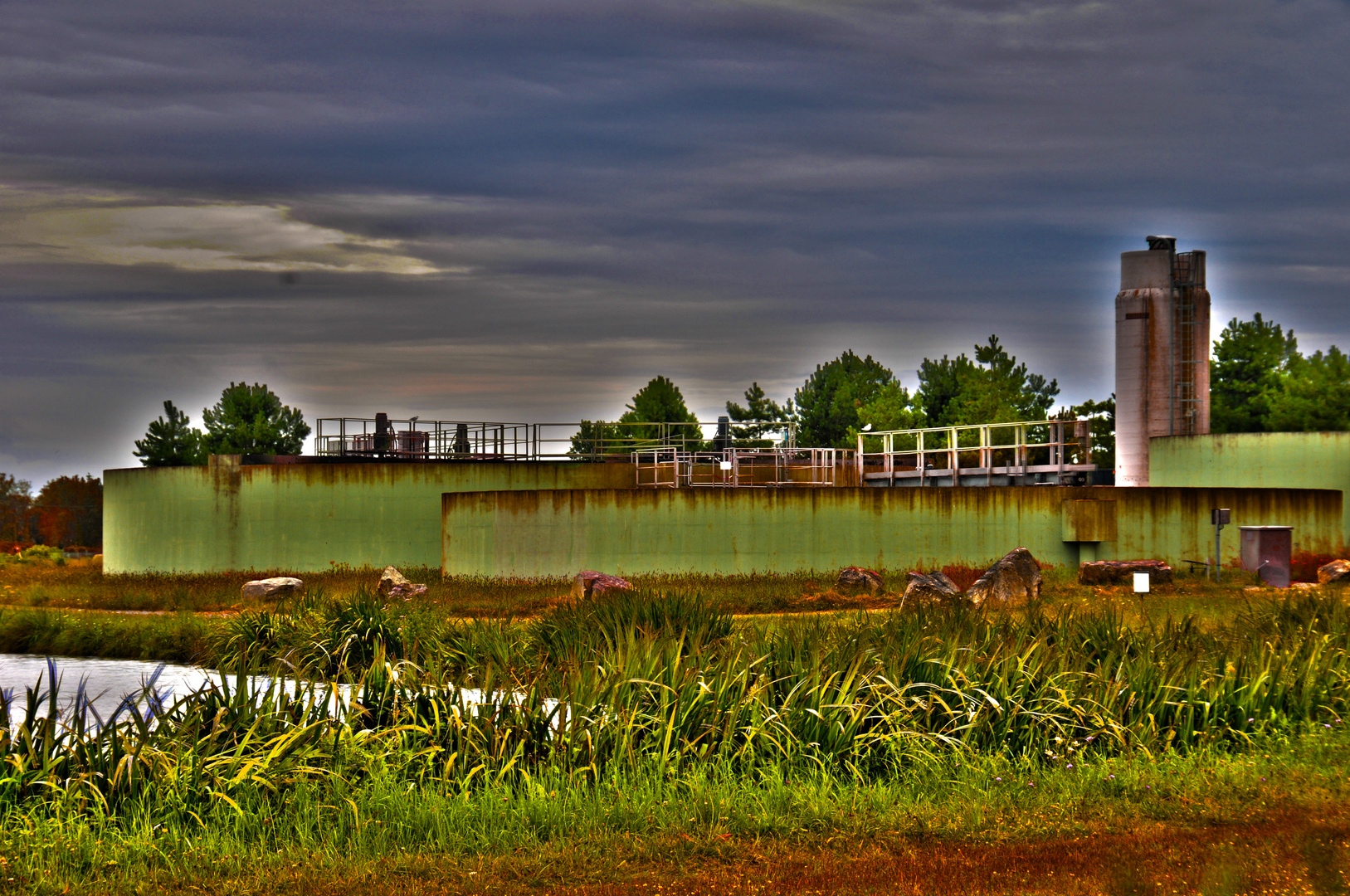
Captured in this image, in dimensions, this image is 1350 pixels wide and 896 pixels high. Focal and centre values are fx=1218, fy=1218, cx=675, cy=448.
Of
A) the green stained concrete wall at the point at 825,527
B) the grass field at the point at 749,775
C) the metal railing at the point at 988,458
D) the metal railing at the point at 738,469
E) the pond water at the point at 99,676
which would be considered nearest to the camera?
the grass field at the point at 749,775

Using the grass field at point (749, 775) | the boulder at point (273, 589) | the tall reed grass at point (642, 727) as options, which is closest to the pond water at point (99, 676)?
the boulder at point (273, 589)

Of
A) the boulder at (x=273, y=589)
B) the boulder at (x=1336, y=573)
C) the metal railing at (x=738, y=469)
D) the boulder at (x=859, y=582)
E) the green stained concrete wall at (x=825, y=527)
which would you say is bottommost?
the boulder at (x=273, y=589)

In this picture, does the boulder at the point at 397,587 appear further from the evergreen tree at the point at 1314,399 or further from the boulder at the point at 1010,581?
the evergreen tree at the point at 1314,399

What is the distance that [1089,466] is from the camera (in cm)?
3831

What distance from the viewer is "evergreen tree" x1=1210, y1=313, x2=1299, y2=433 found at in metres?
69.1

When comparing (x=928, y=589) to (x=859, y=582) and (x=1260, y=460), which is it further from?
(x=1260, y=460)

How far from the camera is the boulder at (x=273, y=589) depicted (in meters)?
30.0

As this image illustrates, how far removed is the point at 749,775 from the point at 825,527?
76.2ft

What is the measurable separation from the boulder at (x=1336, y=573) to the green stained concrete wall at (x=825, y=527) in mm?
4379

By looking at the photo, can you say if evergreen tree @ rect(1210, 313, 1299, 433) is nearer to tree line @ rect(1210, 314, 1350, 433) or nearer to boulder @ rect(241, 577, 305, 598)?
tree line @ rect(1210, 314, 1350, 433)

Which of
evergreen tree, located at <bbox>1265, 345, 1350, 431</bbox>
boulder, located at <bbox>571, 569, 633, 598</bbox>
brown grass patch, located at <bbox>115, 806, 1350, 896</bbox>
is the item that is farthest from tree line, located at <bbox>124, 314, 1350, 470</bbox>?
brown grass patch, located at <bbox>115, 806, 1350, 896</bbox>

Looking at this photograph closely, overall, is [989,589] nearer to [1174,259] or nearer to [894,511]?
[894,511]

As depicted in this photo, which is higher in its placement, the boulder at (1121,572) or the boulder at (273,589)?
the boulder at (1121,572)

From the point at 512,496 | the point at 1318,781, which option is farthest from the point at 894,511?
the point at 1318,781
